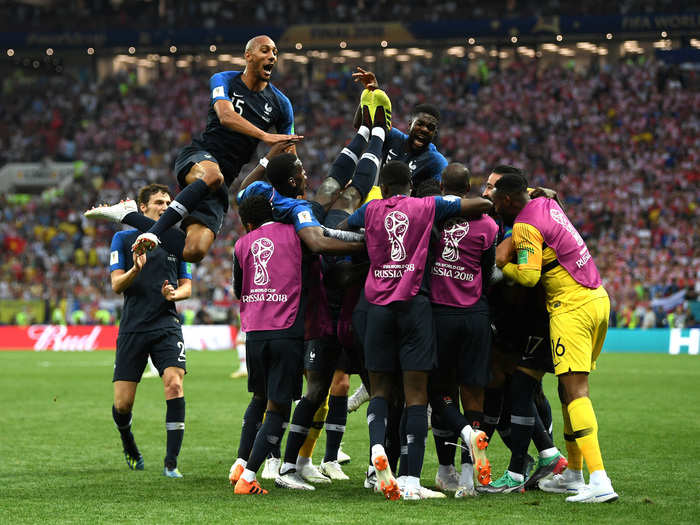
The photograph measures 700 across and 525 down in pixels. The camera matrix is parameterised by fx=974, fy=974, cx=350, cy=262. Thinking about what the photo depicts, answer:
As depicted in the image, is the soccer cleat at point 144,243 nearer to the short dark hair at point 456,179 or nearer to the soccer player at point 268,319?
the soccer player at point 268,319

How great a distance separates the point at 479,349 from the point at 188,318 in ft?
83.4

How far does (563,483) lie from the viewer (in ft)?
24.1

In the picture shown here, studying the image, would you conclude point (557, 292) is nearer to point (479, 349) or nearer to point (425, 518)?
point (479, 349)

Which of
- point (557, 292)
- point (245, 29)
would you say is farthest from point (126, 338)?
point (245, 29)

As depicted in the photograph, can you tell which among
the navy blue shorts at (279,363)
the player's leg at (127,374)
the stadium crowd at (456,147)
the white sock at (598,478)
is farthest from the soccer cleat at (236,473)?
the stadium crowd at (456,147)

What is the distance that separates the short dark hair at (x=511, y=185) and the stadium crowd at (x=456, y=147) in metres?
23.2

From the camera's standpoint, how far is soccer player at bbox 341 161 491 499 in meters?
6.84

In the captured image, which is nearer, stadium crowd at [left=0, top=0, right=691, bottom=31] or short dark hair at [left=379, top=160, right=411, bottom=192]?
short dark hair at [left=379, top=160, right=411, bottom=192]

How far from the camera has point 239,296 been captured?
760 cm

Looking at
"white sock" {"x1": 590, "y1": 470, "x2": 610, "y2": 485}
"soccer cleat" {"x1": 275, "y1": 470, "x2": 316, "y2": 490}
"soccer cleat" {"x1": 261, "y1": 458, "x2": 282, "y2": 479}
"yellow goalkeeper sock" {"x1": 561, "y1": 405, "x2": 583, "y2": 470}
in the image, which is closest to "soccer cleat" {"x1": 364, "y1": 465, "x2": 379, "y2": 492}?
"soccer cleat" {"x1": 275, "y1": 470, "x2": 316, "y2": 490}

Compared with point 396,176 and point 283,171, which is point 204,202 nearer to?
point 283,171

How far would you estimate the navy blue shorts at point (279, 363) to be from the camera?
722 centimetres

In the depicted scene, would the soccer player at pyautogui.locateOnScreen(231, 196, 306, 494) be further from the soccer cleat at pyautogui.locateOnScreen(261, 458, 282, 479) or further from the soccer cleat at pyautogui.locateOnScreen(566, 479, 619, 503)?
the soccer cleat at pyautogui.locateOnScreen(566, 479, 619, 503)

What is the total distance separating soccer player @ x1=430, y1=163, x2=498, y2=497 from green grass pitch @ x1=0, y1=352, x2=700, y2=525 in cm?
69
